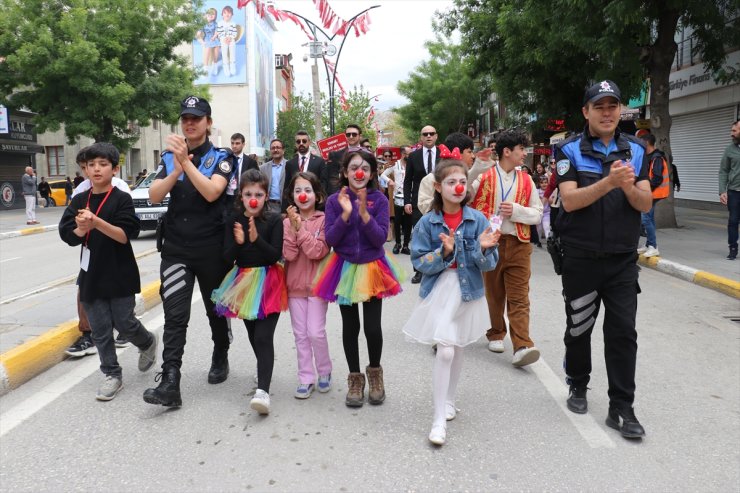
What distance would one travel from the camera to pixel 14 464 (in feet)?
10.9

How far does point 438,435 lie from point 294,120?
66.6 metres

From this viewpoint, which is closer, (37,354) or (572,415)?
(572,415)

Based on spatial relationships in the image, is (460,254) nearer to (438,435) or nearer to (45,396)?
(438,435)

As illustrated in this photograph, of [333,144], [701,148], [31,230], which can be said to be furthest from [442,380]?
[701,148]

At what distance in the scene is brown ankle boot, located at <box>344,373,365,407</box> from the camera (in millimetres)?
4117

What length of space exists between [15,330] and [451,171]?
14.7 ft

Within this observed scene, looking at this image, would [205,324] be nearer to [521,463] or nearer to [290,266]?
[290,266]

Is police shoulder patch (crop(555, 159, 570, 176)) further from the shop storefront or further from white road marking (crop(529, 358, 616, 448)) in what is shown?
the shop storefront

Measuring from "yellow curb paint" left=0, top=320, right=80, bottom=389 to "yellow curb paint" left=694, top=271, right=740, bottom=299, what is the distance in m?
7.57

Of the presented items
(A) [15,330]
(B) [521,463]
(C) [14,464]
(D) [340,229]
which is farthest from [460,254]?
(A) [15,330]

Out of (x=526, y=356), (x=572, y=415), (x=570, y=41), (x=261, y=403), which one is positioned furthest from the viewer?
(x=570, y=41)

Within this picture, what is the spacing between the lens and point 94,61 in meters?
22.9

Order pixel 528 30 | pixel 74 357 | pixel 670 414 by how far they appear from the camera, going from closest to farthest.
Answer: pixel 670 414
pixel 74 357
pixel 528 30

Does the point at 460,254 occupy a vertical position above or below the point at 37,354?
above
